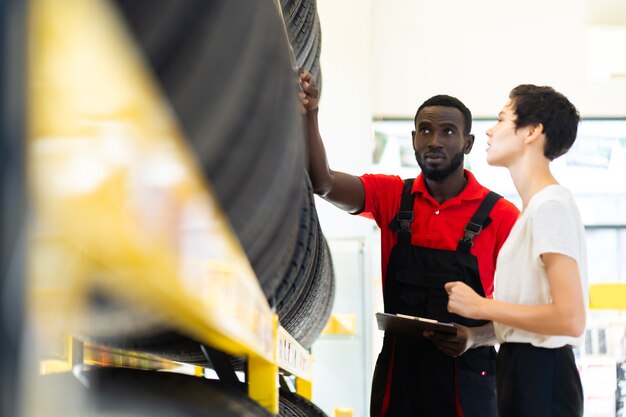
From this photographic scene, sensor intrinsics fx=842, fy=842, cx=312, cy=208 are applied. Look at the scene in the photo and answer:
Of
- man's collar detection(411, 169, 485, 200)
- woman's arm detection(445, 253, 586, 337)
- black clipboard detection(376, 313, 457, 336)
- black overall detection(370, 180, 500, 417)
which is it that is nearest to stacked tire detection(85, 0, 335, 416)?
woman's arm detection(445, 253, 586, 337)

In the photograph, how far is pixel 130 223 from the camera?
0.37m

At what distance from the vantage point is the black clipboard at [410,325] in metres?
2.06

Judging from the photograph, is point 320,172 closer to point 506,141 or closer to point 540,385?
point 506,141

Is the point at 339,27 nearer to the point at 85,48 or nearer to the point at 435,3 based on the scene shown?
the point at 435,3

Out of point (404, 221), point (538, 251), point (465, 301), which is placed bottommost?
point (465, 301)

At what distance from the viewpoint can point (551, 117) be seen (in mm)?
1995

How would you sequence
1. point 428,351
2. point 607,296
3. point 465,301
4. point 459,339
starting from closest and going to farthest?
point 465,301 → point 459,339 → point 428,351 → point 607,296

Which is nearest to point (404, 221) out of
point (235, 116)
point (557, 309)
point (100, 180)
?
point (557, 309)

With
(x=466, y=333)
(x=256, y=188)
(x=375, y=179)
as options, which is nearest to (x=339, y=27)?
(x=375, y=179)

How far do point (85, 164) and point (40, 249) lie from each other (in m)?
0.04

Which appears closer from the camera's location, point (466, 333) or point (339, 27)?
point (466, 333)

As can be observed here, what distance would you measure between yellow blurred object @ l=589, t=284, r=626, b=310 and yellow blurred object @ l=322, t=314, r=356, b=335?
5.07ft

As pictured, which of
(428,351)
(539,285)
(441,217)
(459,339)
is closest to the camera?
(539,285)

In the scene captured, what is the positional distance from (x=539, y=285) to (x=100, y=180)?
163 cm
